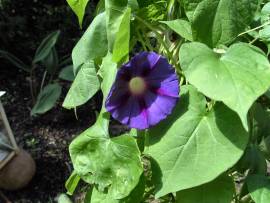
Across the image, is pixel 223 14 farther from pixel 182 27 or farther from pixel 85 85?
pixel 85 85

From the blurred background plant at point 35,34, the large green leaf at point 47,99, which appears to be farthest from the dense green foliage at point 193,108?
the blurred background plant at point 35,34

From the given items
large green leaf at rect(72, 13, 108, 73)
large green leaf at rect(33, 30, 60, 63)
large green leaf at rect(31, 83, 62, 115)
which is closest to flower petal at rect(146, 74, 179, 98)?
large green leaf at rect(72, 13, 108, 73)

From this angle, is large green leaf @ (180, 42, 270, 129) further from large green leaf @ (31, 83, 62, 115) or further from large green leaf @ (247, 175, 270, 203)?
large green leaf @ (31, 83, 62, 115)

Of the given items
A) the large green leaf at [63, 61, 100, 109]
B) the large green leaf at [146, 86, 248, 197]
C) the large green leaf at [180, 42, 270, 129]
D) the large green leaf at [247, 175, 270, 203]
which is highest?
the large green leaf at [180, 42, 270, 129]

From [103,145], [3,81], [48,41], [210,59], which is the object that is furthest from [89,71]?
[3,81]

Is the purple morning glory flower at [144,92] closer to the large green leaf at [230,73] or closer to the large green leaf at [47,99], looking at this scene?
the large green leaf at [230,73]

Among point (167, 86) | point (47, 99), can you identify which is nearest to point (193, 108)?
point (167, 86)

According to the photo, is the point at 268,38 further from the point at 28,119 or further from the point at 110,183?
the point at 28,119
